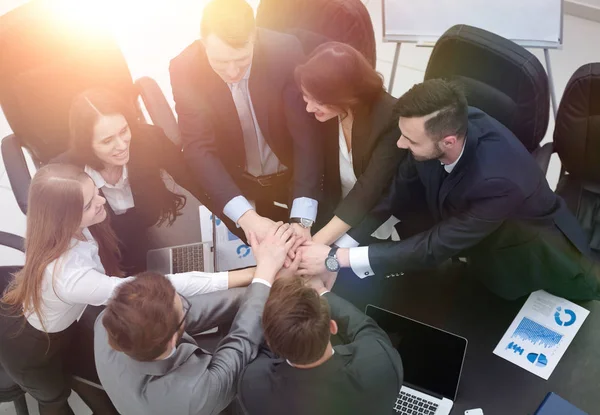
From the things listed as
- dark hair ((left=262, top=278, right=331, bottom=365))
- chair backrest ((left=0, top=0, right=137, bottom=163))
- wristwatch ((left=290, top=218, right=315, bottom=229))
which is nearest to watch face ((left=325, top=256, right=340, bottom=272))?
wristwatch ((left=290, top=218, right=315, bottom=229))

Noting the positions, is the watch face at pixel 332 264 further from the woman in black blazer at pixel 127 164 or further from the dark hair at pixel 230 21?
the dark hair at pixel 230 21

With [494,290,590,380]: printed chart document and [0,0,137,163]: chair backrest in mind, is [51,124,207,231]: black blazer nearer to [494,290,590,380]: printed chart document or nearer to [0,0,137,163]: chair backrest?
[0,0,137,163]: chair backrest

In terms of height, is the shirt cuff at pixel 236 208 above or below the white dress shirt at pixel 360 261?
above

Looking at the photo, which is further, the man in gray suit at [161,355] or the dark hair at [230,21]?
the dark hair at [230,21]

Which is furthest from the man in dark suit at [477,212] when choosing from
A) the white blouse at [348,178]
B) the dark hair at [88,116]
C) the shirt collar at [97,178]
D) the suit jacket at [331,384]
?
the dark hair at [88,116]

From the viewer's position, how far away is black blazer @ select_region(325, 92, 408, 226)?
212cm

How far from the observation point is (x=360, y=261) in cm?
212

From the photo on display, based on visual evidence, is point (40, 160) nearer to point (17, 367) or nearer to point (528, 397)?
point (17, 367)

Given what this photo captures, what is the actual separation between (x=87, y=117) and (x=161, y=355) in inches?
38.6

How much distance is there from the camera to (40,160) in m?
2.51

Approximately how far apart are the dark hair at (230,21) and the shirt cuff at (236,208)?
0.64 meters

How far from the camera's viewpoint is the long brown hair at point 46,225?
1767 mm

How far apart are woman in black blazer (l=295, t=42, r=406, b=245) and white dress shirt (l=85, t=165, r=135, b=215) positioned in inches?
31.6

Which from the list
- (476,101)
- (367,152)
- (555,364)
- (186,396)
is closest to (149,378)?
(186,396)
